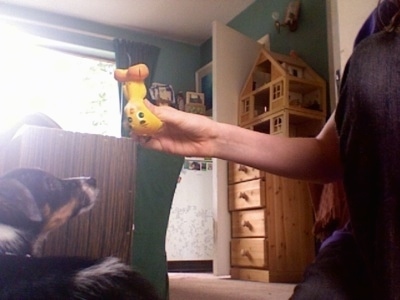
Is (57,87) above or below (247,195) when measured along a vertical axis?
above

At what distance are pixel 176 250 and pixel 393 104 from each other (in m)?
3.38

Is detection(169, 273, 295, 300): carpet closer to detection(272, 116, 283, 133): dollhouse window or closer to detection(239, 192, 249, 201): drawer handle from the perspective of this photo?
detection(239, 192, 249, 201): drawer handle

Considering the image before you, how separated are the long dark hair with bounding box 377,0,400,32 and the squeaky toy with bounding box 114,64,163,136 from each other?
0.27 m

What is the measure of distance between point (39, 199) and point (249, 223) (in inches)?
64.7

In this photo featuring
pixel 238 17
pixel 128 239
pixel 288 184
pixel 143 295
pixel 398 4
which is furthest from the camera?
pixel 238 17

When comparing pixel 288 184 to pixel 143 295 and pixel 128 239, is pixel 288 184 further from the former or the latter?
pixel 143 295

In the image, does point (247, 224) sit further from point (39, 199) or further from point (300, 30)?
point (39, 199)

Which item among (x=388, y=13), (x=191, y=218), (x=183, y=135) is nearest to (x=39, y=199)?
(x=183, y=135)

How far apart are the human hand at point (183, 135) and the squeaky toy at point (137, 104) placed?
2cm

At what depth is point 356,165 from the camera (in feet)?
1.37

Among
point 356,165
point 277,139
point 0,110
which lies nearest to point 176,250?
point 0,110

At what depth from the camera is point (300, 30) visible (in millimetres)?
3129

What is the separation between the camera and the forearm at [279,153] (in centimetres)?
66

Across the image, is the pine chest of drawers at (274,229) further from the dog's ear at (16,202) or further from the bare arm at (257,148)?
the bare arm at (257,148)
